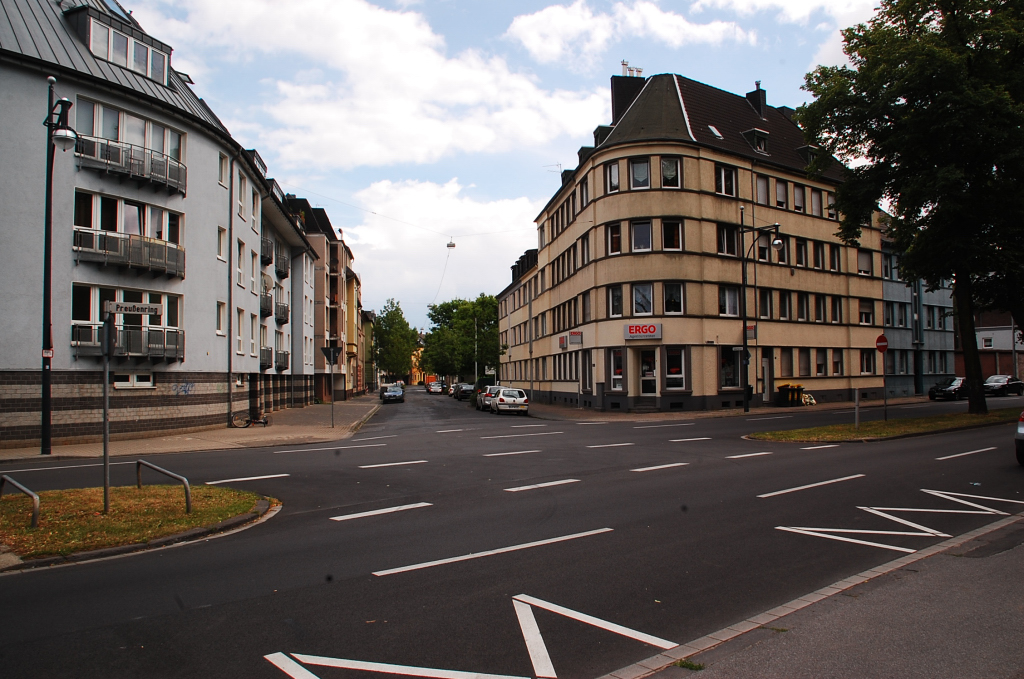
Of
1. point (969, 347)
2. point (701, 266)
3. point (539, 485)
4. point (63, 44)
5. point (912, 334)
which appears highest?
point (63, 44)

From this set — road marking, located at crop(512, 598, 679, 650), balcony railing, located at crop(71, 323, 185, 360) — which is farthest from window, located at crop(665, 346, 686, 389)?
road marking, located at crop(512, 598, 679, 650)

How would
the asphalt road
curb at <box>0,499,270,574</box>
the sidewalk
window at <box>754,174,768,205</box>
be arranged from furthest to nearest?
window at <box>754,174,768,205</box>, the sidewalk, curb at <box>0,499,270,574</box>, the asphalt road

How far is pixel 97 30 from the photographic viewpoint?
2194cm

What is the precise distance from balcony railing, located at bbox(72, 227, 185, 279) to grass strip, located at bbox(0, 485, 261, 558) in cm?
1236

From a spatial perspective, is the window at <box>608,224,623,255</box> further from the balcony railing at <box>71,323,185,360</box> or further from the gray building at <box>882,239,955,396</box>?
the gray building at <box>882,239,955,396</box>

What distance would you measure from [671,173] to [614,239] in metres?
4.23

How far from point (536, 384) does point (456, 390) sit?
12178mm

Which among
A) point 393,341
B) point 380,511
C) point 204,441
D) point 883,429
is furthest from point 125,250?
point 393,341

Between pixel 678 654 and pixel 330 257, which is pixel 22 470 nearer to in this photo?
pixel 678 654

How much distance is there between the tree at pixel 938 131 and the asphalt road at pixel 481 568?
44.9 ft

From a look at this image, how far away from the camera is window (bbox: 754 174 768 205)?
37.2 m

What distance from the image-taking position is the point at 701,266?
111 ft

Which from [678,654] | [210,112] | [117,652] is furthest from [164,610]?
[210,112]

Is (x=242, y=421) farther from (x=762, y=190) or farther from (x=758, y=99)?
(x=758, y=99)
